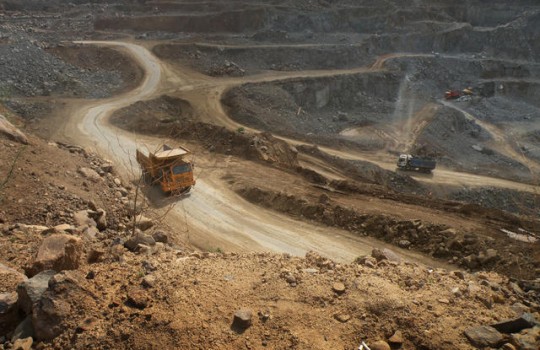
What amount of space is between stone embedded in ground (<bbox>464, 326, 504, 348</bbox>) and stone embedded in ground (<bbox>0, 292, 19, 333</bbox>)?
23.1ft

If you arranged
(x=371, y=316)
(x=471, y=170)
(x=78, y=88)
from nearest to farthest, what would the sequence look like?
(x=371, y=316)
(x=471, y=170)
(x=78, y=88)

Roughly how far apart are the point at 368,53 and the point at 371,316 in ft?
157

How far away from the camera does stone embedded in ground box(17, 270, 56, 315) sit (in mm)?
6543

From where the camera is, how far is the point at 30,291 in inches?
259

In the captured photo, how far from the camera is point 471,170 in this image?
30062 millimetres

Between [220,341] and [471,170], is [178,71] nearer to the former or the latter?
[471,170]

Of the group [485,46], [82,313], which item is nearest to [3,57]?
[82,313]

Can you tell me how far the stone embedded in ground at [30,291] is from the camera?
6.54m

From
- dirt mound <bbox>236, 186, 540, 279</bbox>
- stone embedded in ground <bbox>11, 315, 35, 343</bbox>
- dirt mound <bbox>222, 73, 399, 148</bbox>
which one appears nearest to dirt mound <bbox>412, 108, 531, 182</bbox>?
dirt mound <bbox>222, 73, 399, 148</bbox>

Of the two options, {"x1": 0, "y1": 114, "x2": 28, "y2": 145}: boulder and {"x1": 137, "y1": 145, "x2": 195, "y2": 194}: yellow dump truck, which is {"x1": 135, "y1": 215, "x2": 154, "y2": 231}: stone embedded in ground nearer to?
{"x1": 137, "y1": 145, "x2": 195, "y2": 194}: yellow dump truck

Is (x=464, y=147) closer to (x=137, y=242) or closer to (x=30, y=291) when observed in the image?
(x=137, y=242)

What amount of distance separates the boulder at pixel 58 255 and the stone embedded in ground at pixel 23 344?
154cm

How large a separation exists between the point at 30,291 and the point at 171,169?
11.0 metres

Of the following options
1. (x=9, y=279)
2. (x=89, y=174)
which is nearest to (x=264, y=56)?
(x=89, y=174)
